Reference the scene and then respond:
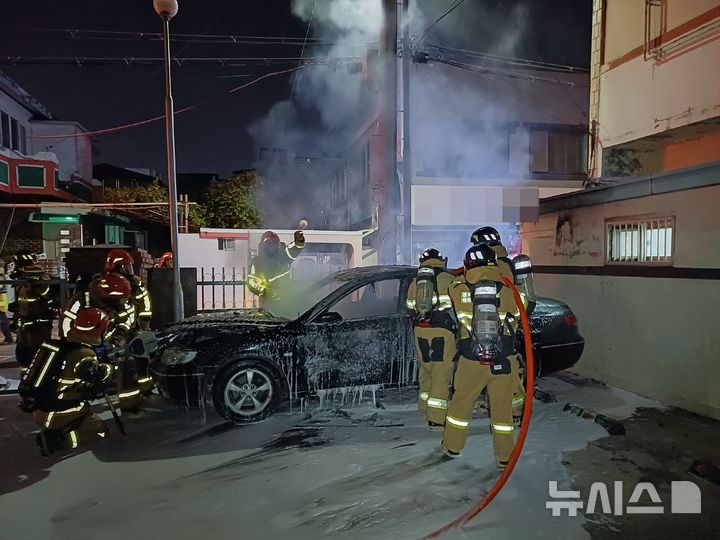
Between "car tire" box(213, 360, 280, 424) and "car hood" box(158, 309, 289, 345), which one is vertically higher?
"car hood" box(158, 309, 289, 345)

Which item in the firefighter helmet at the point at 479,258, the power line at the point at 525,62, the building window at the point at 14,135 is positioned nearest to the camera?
the firefighter helmet at the point at 479,258

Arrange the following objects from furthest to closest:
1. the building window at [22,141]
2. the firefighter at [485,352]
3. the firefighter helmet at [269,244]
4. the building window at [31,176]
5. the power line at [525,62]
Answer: the building window at [22,141] → the building window at [31,176] → the power line at [525,62] → the firefighter helmet at [269,244] → the firefighter at [485,352]

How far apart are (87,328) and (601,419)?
15.7 ft

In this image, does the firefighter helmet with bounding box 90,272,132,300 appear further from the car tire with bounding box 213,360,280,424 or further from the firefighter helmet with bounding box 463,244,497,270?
the firefighter helmet with bounding box 463,244,497,270

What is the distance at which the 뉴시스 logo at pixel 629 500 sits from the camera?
355cm

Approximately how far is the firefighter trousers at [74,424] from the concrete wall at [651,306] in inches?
222

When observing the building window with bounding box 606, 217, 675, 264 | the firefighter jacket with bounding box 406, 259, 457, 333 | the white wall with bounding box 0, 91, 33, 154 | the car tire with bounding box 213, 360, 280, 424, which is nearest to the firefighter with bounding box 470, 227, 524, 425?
the firefighter jacket with bounding box 406, 259, 457, 333

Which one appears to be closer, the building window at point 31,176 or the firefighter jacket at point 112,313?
the firefighter jacket at point 112,313

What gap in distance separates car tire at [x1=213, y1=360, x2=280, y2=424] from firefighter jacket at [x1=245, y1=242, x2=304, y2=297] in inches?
143

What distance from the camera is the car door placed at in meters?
5.41

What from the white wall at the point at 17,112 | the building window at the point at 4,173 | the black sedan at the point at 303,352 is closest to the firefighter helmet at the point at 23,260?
the black sedan at the point at 303,352

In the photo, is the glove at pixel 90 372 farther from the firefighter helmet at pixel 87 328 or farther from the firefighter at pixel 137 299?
the firefighter at pixel 137 299

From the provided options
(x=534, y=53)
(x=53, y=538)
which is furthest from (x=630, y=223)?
(x=534, y=53)

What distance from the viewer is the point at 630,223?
20.4ft
